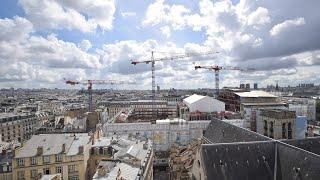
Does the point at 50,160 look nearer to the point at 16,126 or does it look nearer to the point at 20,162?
→ the point at 20,162

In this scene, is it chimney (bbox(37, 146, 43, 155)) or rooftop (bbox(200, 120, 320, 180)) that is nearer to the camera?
rooftop (bbox(200, 120, 320, 180))

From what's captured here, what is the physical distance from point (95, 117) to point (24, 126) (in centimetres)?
2917

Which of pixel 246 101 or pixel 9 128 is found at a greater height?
pixel 246 101

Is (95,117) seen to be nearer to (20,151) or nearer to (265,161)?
(20,151)

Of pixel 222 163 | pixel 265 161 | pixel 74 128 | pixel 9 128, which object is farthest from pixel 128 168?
pixel 9 128

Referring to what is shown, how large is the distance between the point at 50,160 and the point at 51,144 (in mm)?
3677

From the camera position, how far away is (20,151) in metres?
56.3

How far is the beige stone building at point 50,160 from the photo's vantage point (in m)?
54.7

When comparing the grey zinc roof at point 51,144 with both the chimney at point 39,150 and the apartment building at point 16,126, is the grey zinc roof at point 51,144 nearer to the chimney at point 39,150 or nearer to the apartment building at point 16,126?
the chimney at point 39,150

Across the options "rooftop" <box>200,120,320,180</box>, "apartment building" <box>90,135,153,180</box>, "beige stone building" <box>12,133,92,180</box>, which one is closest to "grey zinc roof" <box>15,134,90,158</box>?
"beige stone building" <box>12,133,92,180</box>

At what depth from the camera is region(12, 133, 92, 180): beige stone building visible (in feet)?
179

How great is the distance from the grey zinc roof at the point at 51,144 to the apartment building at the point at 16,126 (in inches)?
2484

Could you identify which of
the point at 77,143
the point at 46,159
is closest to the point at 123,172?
the point at 46,159

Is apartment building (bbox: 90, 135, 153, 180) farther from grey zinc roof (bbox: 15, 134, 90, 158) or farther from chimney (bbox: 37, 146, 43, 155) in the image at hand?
chimney (bbox: 37, 146, 43, 155)
